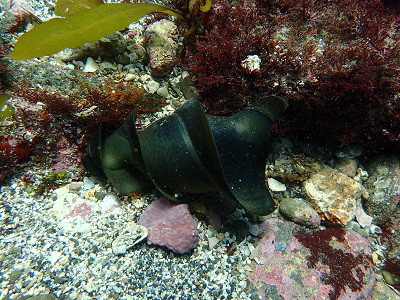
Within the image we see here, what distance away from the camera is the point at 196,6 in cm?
322

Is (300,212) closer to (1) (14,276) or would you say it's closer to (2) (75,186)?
(2) (75,186)

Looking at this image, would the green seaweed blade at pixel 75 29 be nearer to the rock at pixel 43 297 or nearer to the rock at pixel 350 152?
the rock at pixel 43 297

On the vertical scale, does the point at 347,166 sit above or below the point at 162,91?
below

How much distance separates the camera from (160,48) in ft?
11.3

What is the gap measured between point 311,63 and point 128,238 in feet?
9.39

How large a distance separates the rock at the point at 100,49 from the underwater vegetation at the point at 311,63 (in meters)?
1.14

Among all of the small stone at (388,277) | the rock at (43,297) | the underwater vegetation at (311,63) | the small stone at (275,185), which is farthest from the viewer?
the small stone at (275,185)

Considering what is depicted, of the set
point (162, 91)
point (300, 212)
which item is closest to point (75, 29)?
point (162, 91)

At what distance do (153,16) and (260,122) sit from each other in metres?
2.67

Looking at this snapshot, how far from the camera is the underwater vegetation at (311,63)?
8.78 ft

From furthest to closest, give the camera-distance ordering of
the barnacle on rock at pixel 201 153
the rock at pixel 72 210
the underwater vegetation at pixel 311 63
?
the underwater vegetation at pixel 311 63, the rock at pixel 72 210, the barnacle on rock at pixel 201 153

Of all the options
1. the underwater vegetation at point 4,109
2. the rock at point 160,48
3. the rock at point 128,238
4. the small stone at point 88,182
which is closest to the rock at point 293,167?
the rock at point 128,238

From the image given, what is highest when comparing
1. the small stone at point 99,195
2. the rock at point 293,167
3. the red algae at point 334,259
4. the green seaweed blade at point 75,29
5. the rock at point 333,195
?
the green seaweed blade at point 75,29

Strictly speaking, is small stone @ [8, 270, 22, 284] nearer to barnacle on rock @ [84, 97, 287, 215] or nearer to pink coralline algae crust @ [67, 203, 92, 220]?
pink coralline algae crust @ [67, 203, 92, 220]
